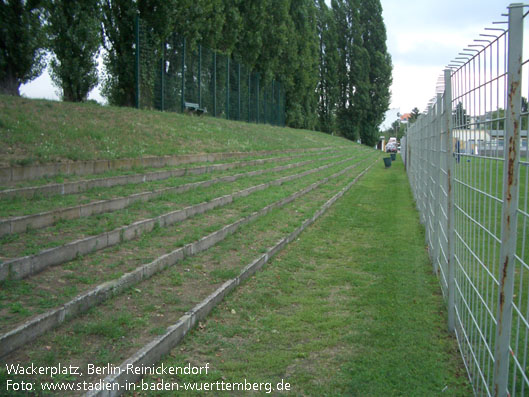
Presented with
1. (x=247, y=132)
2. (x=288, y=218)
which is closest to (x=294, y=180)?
(x=288, y=218)

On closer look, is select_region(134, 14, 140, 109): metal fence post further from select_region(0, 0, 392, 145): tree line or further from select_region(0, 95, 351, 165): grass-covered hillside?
select_region(0, 95, 351, 165): grass-covered hillside

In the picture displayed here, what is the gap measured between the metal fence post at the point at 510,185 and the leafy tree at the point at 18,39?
1292 cm

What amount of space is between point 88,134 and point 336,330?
308 inches

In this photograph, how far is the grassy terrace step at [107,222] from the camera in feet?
16.3

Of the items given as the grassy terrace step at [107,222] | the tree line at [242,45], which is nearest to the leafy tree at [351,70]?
the tree line at [242,45]

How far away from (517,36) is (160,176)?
8.07 meters

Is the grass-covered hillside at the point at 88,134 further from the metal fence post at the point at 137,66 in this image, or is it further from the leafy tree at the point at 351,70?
the leafy tree at the point at 351,70

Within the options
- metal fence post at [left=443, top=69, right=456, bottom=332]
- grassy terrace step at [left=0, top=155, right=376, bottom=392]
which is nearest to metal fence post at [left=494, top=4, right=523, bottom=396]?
metal fence post at [left=443, top=69, right=456, bottom=332]

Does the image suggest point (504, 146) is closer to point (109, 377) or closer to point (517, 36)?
point (517, 36)

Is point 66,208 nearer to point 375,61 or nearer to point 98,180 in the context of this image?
point 98,180

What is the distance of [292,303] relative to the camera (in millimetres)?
5359

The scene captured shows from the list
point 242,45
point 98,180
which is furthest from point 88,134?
point 242,45

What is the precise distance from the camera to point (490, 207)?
3.05 m

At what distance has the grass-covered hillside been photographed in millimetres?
8406
